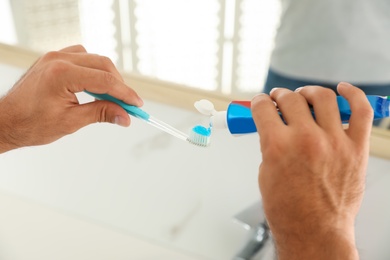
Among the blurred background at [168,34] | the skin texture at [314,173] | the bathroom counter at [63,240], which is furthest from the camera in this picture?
the bathroom counter at [63,240]

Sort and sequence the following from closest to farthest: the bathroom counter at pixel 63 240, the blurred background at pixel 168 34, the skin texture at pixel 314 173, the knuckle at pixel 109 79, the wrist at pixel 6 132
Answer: the skin texture at pixel 314 173 < the knuckle at pixel 109 79 < the wrist at pixel 6 132 < the blurred background at pixel 168 34 < the bathroom counter at pixel 63 240

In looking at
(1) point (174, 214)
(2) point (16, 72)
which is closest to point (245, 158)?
(1) point (174, 214)

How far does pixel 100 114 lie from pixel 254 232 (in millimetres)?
480

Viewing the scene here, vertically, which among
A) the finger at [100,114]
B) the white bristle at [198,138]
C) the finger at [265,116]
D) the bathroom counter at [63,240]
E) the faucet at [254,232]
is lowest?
the bathroom counter at [63,240]

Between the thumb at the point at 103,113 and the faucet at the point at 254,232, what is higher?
the thumb at the point at 103,113

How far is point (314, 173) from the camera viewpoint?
1.51 ft

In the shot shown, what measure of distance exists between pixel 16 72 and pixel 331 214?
0.90 m

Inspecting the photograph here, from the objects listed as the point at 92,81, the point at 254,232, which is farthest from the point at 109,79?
the point at 254,232

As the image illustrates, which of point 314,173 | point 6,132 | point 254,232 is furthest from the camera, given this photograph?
point 254,232

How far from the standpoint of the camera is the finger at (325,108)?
470mm

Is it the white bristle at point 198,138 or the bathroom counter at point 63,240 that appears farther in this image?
the bathroom counter at point 63,240

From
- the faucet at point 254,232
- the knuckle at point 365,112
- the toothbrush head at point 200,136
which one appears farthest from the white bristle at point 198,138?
the faucet at point 254,232

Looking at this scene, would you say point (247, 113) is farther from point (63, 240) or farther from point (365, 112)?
point (63, 240)

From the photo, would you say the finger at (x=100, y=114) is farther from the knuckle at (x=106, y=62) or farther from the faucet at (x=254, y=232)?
the faucet at (x=254, y=232)
